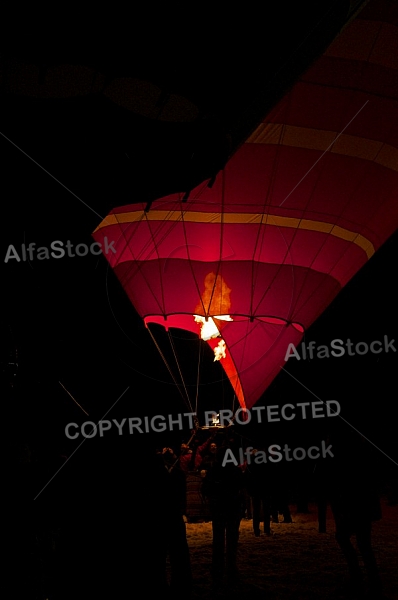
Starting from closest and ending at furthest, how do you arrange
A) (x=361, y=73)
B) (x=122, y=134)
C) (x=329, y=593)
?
(x=329, y=593) < (x=122, y=134) < (x=361, y=73)

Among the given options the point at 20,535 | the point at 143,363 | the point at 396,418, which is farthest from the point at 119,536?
the point at 143,363

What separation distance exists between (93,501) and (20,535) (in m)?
0.65

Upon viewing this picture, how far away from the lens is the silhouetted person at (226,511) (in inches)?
190

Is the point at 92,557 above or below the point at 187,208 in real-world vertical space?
below

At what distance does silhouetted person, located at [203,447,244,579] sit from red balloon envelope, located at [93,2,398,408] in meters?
1.84

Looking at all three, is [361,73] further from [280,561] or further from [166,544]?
[166,544]

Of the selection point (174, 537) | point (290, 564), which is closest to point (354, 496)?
point (290, 564)

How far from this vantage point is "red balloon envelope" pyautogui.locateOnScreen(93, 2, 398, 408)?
5535 millimetres

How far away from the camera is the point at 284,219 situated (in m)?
6.26

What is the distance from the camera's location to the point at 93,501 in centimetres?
194

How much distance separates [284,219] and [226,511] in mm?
2750

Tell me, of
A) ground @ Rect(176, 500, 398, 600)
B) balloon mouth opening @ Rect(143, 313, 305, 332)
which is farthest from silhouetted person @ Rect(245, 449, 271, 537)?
balloon mouth opening @ Rect(143, 313, 305, 332)

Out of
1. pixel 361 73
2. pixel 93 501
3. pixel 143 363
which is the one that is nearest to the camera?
pixel 93 501

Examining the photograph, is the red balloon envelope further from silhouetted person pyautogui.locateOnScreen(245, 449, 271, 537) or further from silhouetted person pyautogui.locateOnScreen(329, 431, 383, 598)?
silhouetted person pyautogui.locateOnScreen(329, 431, 383, 598)
